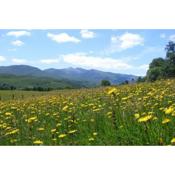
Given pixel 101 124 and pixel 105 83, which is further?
pixel 105 83

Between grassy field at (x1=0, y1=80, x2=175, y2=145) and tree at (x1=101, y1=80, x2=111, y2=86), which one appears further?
tree at (x1=101, y1=80, x2=111, y2=86)

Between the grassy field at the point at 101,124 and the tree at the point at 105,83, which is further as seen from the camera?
the tree at the point at 105,83

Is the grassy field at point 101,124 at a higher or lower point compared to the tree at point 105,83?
lower

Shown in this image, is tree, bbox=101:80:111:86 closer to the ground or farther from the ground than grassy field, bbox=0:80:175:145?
farther from the ground

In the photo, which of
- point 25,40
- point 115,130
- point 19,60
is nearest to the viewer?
point 115,130

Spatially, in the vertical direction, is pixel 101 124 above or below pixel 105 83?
below

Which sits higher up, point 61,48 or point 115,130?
point 61,48
